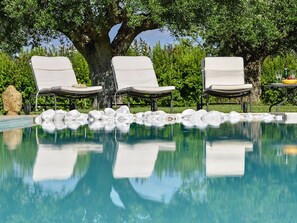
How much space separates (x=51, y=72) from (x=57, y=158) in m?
6.69

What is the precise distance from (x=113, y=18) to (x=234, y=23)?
2.66 m

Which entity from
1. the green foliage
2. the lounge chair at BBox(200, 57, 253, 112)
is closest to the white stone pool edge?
the lounge chair at BBox(200, 57, 253, 112)

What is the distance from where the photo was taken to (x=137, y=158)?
187 inches

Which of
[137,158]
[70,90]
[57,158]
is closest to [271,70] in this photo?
[70,90]

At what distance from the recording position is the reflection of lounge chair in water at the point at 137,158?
3951mm

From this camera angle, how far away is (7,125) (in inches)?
368

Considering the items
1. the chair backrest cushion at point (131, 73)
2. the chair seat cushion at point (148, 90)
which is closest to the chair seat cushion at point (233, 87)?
the chair seat cushion at point (148, 90)

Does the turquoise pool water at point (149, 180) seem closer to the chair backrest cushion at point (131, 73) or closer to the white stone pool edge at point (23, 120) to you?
the white stone pool edge at point (23, 120)

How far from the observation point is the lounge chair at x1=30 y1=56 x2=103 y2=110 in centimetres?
1060

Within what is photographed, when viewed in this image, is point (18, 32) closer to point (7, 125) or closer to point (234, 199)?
point (7, 125)

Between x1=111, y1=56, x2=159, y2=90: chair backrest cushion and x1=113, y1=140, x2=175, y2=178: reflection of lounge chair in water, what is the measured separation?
5035 millimetres

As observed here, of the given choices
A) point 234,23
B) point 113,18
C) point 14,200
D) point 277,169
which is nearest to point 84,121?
point 113,18

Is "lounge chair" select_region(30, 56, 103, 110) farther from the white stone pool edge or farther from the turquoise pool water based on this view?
the turquoise pool water

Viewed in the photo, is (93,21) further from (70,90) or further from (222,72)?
(222,72)
